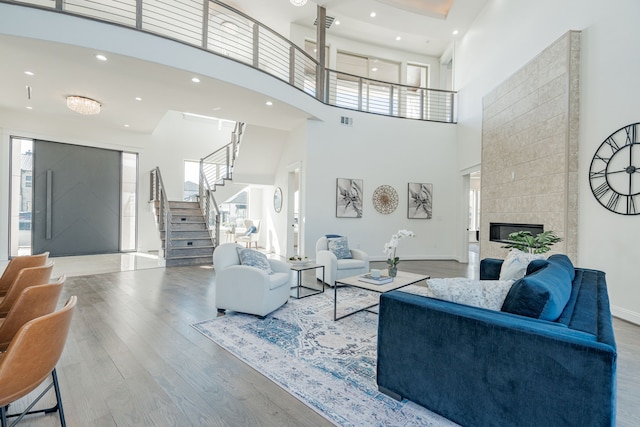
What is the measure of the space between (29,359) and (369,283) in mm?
2889

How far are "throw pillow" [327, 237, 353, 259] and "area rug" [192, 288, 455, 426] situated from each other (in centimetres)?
123

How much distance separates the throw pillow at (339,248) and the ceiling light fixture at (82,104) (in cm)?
533

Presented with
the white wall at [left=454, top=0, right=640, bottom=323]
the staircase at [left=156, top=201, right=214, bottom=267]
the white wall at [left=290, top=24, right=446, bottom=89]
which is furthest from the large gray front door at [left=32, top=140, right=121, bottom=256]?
the white wall at [left=454, top=0, right=640, bottom=323]

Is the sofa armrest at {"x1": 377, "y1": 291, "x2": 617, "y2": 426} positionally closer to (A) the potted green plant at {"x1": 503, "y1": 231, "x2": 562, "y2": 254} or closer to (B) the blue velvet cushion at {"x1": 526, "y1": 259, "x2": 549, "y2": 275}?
(B) the blue velvet cushion at {"x1": 526, "y1": 259, "x2": 549, "y2": 275}

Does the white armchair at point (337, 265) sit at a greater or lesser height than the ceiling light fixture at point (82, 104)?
lesser

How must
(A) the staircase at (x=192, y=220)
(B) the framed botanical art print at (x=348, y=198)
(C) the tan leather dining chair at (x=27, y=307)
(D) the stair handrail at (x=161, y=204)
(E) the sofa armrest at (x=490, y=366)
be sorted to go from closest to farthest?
1. (E) the sofa armrest at (x=490, y=366)
2. (C) the tan leather dining chair at (x=27, y=307)
3. (D) the stair handrail at (x=161, y=204)
4. (A) the staircase at (x=192, y=220)
5. (B) the framed botanical art print at (x=348, y=198)

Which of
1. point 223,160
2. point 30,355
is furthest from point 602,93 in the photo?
point 223,160

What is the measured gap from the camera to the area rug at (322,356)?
1.95 m

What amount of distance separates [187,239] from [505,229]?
7.01 metres

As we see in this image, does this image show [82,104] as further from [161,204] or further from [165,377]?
[165,377]

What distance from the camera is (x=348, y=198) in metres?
7.51

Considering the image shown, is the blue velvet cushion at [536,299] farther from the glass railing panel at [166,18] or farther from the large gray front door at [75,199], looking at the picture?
the large gray front door at [75,199]

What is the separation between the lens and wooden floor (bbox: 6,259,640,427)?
1.89 m

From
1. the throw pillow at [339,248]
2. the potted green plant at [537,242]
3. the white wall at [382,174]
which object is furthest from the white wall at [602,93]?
the throw pillow at [339,248]
